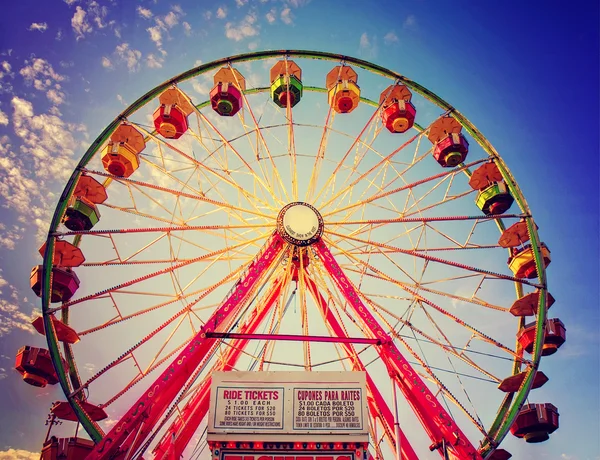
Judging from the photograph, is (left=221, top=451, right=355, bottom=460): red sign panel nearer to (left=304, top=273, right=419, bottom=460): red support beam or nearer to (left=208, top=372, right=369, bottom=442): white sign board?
(left=208, top=372, right=369, bottom=442): white sign board

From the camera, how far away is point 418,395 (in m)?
10.5

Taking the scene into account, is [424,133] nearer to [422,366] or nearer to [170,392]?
[422,366]

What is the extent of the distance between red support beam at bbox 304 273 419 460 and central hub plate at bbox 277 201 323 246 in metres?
1.07

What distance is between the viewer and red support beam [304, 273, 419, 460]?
11.7m

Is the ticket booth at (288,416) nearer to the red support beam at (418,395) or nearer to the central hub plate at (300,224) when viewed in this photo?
the red support beam at (418,395)

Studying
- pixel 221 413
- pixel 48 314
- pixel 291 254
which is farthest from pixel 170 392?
pixel 291 254

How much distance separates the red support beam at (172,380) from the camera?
9.32 metres

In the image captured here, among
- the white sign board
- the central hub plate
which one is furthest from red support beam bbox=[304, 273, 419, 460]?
the white sign board

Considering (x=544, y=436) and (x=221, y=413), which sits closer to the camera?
(x=221, y=413)

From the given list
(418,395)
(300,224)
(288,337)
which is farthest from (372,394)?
(300,224)

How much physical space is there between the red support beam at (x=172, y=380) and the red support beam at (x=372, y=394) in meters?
1.85

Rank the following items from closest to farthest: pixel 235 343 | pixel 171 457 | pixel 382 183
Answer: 1. pixel 171 457
2. pixel 235 343
3. pixel 382 183

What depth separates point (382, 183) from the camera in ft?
49.4

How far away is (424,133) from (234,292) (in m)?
7.76
